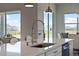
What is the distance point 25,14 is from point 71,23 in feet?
1.47

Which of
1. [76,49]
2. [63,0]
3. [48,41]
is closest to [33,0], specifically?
[63,0]

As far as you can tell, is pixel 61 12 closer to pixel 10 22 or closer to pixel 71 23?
pixel 71 23

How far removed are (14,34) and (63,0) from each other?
0.73 m

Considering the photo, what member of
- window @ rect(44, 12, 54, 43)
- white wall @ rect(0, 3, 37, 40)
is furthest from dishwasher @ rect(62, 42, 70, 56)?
white wall @ rect(0, 3, 37, 40)

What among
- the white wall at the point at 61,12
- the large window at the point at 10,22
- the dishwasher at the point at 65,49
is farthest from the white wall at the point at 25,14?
the dishwasher at the point at 65,49

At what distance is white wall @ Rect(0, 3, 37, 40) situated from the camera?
1.46 metres

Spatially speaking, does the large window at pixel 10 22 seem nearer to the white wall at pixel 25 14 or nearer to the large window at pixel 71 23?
the white wall at pixel 25 14

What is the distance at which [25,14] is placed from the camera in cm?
157

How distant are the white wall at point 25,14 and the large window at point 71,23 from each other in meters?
0.32

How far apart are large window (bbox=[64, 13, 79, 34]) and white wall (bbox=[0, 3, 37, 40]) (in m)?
0.32

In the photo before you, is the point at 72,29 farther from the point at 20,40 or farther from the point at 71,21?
the point at 20,40

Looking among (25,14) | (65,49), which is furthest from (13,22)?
(65,49)

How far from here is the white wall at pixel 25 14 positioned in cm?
146

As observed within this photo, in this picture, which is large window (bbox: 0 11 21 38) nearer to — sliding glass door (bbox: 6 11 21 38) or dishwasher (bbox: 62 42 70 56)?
sliding glass door (bbox: 6 11 21 38)
